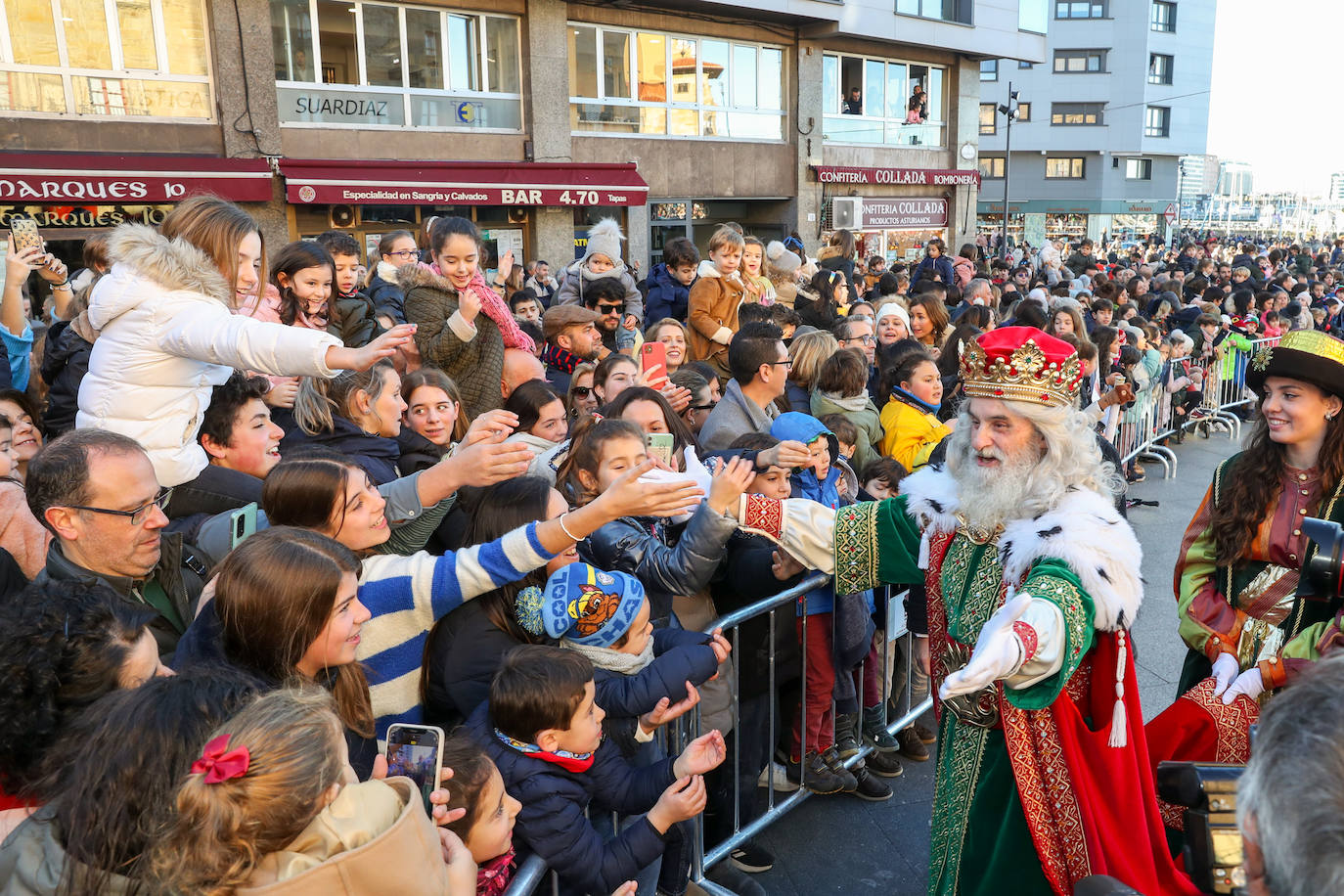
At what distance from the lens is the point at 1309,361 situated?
346cm

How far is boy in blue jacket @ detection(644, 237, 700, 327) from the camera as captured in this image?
823 cm

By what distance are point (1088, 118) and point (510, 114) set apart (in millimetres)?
40020

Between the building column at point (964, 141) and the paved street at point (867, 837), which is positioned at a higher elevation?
the building column at point (964, 141)

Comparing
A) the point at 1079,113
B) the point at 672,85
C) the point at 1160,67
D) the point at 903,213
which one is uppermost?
the point at 1160,67

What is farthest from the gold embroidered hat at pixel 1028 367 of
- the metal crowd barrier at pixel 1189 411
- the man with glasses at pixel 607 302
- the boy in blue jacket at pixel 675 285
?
the metal crowd barrier at pixel 1189 411

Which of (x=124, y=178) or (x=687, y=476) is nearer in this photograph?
(x=687, y=476)

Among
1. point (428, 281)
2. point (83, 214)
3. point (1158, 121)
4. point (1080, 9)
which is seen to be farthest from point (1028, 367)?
point (1158, 121)

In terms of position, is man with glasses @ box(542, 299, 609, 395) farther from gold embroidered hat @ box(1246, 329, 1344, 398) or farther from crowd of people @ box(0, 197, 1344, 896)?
gold embroidered hat @ box(1246, 329, 1344, 398)

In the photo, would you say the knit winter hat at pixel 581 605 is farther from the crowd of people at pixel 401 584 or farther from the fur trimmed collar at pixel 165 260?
the fur trimmed collar at pixel 165 260

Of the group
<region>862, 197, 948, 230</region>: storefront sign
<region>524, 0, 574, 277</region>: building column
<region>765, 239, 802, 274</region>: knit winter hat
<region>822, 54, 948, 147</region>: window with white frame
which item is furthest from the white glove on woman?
<region>822, 54, 948, 147</region>: window with white frame

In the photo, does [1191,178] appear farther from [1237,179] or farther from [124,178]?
[1237,179]

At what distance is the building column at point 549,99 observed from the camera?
52.2ft

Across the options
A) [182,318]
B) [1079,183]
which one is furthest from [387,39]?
[1079,183]

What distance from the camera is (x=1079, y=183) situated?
47.4 m
